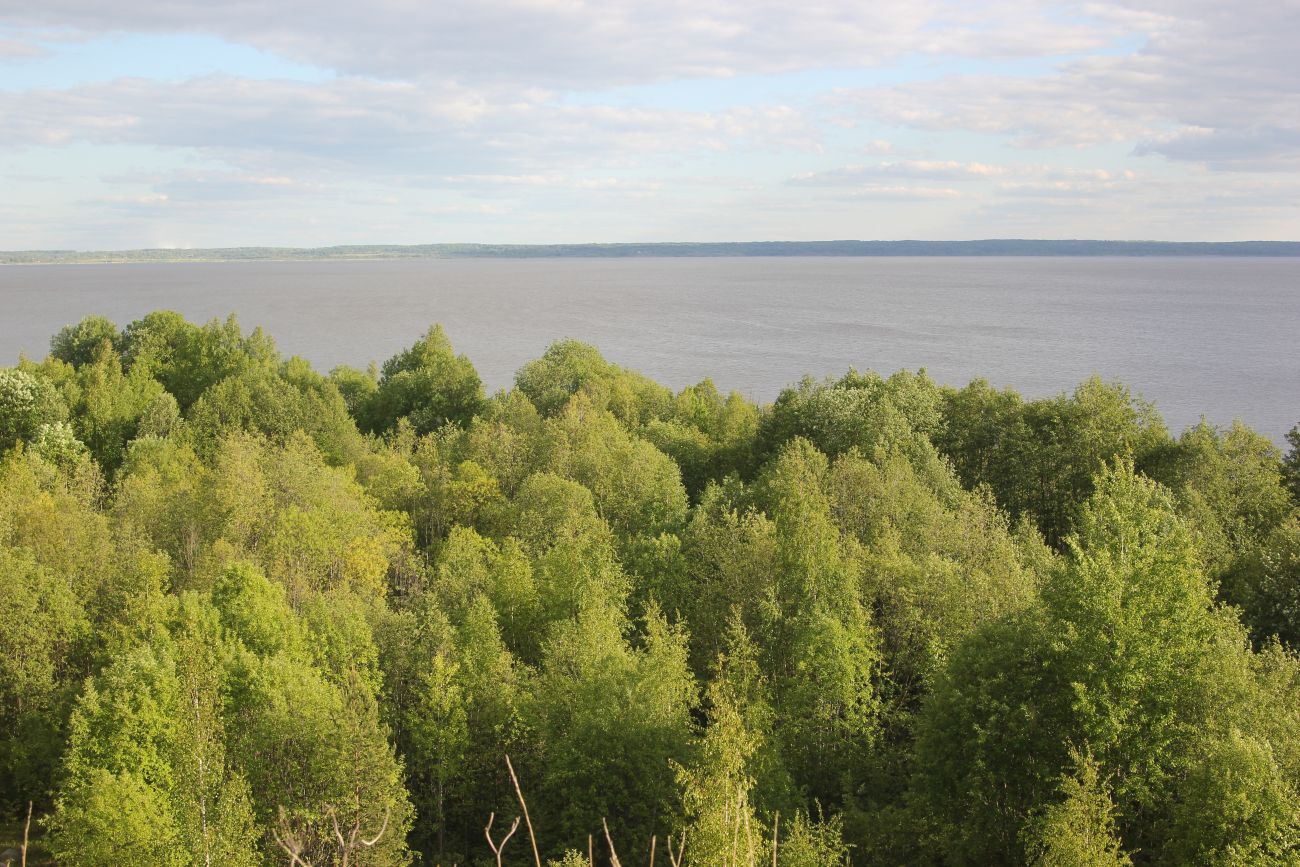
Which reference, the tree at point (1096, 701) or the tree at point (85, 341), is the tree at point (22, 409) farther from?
the tree at point (1096, 701)

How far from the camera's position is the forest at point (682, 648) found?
1897cm

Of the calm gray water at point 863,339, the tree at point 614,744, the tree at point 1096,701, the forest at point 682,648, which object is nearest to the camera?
the tree at point 1096,701

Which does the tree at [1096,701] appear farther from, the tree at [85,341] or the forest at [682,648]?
the tree at [85,341]

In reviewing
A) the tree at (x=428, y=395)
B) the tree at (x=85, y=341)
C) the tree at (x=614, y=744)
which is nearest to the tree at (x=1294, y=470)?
the tree at (x=614, y=744)

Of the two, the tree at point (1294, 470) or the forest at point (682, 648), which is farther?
the tree at point (1294, 470)

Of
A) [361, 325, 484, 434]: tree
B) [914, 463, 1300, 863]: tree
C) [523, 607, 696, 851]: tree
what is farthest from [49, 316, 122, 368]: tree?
[914, 463, 1300, 863]: tree

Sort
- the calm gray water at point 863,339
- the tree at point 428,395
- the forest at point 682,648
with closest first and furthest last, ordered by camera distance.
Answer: the forest at point 682,648 → the tree at point 428,395 → the calm gray water at point 863,339

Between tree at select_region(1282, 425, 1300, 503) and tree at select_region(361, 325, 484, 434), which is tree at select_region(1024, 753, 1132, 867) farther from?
tree at select_region(361, 325, 484, 434)

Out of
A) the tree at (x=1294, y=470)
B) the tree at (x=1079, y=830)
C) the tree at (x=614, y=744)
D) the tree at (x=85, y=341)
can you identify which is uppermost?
the tree at (x=85, y=341)

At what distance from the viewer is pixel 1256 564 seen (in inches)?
1174

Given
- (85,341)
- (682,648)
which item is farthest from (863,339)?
(682,648)

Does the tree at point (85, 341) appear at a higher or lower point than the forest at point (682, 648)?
higher

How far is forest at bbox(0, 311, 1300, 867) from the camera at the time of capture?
19.0m

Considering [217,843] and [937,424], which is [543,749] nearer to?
[217,843]
